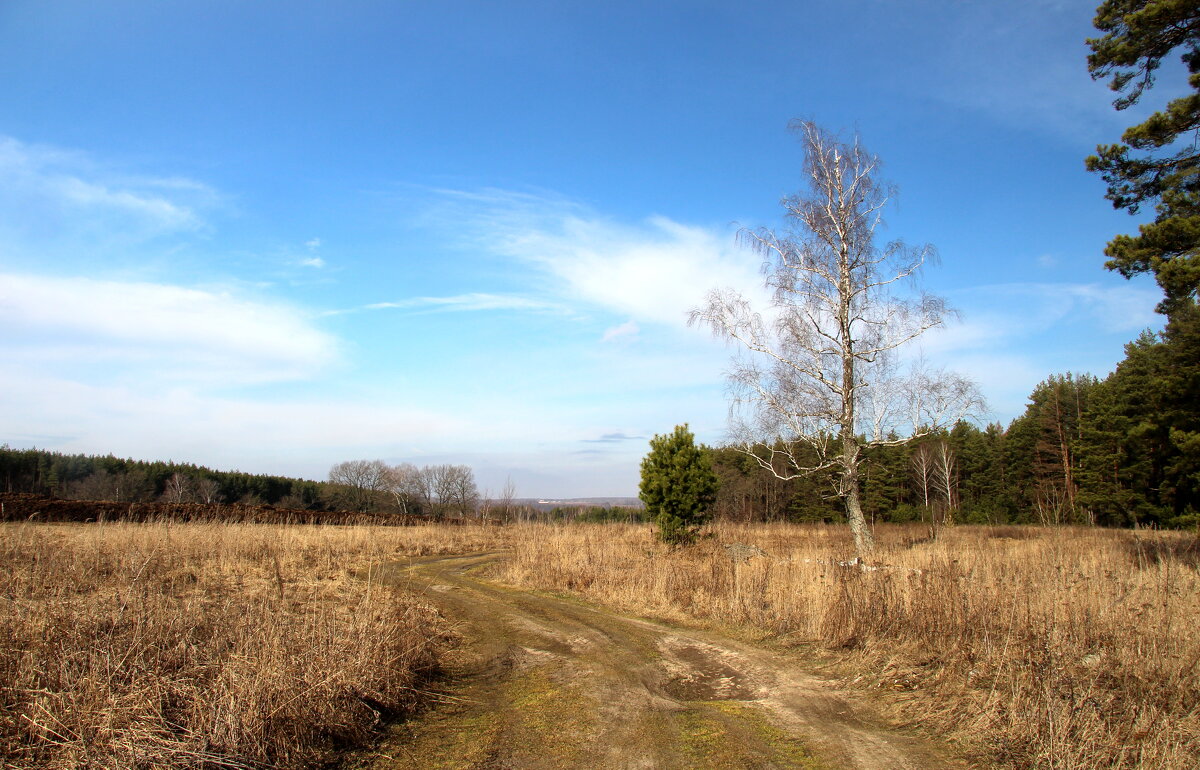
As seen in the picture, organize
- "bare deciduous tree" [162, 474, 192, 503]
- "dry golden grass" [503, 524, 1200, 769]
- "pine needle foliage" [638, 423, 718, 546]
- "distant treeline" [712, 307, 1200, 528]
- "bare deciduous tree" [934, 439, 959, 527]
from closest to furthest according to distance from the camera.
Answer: "dry golden grass" [503, 524, 1200, 769], "pine needle foliage" [638, 423, 718, 546], "distant treeline" [712, 307, 1200, 528], "bare deciduous tree" [934, 439, 959, 527], "bare deciduous tree" [162, 474, 192, 503]

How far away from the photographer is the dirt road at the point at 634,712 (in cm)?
409

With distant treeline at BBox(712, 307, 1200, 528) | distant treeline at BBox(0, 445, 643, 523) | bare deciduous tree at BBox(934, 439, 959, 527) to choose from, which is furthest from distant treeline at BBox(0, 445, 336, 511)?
bare deciduous tree at BBox(934, 439, 959, 527)

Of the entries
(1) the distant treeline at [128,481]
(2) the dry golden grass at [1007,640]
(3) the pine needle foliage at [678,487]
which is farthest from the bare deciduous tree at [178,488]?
(2) the dry golden grass at [1007,640]

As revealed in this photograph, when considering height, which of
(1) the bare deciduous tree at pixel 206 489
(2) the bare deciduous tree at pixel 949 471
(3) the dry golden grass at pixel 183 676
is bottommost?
(1) the bare deciduous tree at pixel 206 489

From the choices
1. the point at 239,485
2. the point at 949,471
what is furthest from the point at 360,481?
the point at 949,471

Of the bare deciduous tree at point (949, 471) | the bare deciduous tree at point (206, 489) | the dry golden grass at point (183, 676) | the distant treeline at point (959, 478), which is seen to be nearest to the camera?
the dry golden grass at point (183, 676)

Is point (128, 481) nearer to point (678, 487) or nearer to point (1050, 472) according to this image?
point (678, 487)

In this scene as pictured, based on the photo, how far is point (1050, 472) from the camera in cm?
4344

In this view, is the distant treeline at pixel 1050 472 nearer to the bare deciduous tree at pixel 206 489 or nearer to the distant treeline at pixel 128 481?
the distant treeline at pixel 128 481

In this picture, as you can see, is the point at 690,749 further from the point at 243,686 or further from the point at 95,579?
the point at 95,579

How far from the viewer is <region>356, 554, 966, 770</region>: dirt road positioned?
409 cm

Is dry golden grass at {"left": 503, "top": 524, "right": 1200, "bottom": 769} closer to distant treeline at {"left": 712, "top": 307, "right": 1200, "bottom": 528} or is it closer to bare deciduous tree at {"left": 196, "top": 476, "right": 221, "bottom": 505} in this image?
distant treeline at {"left": 712, "top": 307, "right": 1200, "bottom": 528}

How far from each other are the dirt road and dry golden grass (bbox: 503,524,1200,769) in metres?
0.62

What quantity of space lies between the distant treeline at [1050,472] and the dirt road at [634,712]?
54.4ft
